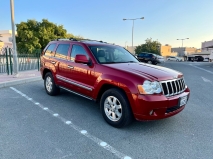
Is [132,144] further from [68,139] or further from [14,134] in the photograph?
[14,134]

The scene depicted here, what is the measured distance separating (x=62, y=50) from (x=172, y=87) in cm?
322

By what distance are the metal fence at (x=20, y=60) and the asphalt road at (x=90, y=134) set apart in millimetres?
5102

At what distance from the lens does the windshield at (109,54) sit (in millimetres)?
3979

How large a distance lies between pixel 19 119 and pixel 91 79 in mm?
1823

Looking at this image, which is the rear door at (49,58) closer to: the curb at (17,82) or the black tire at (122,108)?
the curb at (17,82)

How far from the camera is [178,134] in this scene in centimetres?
321

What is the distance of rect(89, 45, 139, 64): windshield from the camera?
398cm

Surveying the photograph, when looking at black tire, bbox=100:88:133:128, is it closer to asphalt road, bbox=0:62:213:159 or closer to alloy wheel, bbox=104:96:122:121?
alloy wheel, bbox=104:96:122:121

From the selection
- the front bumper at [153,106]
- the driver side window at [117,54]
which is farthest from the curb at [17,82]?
the front bumper at [153,106]

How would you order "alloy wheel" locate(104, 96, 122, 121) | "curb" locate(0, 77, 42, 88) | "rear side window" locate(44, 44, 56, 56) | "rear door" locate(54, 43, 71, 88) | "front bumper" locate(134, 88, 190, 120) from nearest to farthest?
"front bumper" locate(134, 88, 190, 120) → "alloy wheel" locate(104, 96, 122, 121) → "rear door" locate(54, 43, 71, 88) → "rear side window" locate(44, 44, 56, 56) → "curb" locate(0, 77, 42, 88)

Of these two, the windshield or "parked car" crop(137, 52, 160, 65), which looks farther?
"parked car" crop(137, 52, 160, 65)

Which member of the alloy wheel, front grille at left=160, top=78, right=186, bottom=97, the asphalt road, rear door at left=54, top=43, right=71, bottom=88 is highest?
rear door at left=54, top=43, right=71, bottom=88

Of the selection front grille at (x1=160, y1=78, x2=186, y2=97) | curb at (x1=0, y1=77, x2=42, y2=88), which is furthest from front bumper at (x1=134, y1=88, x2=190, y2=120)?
curb at (x1=0, y1=77, x2=42, y2=88)

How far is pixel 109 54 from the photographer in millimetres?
4277
